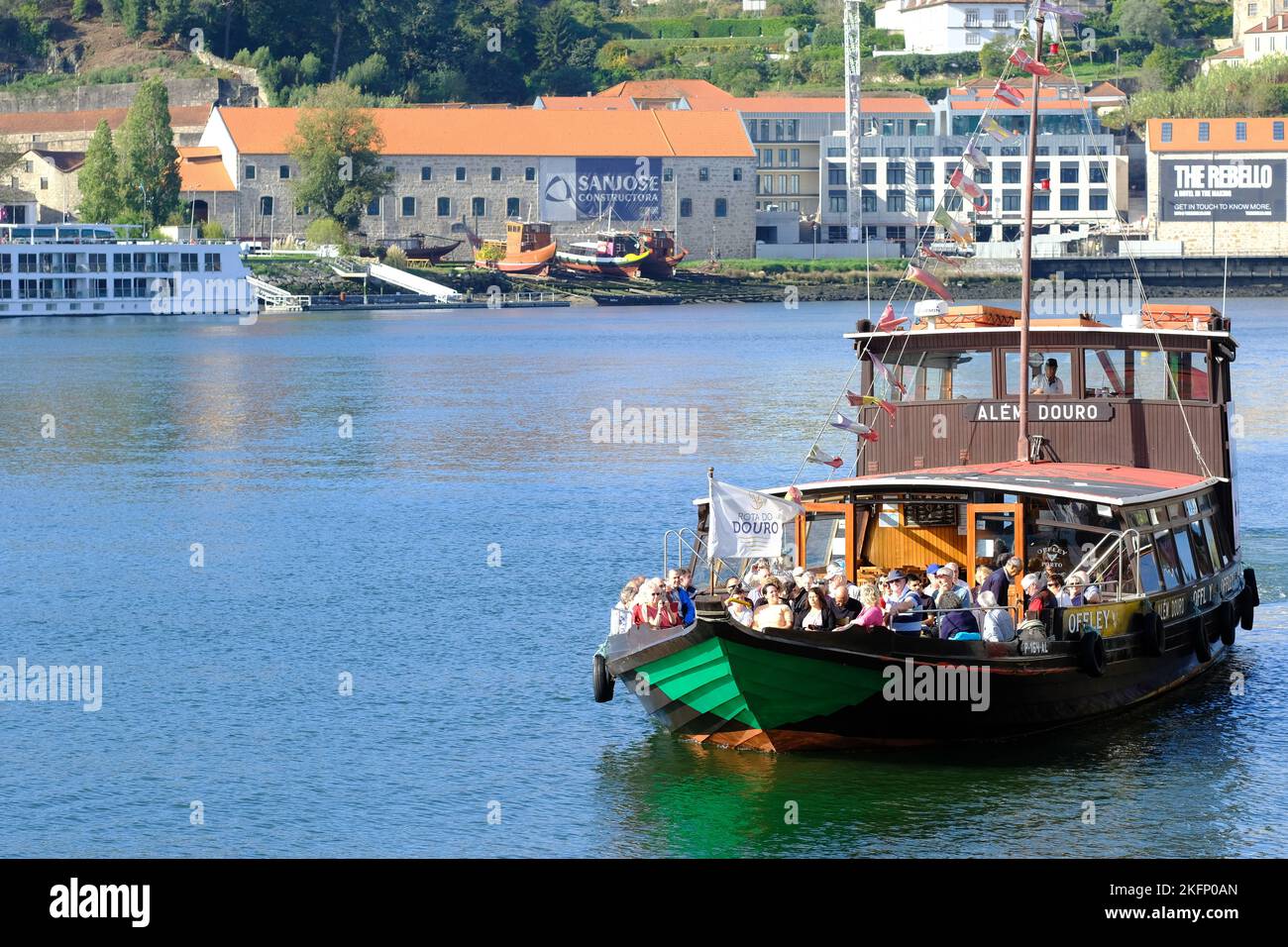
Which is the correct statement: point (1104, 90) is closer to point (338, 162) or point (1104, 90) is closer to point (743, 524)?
point (338, 162)

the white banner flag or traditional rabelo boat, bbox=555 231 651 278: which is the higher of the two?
traditional rabelo boat, bbox=555 231 651 278

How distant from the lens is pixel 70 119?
16038 cm

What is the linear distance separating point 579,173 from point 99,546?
108821 millimetres

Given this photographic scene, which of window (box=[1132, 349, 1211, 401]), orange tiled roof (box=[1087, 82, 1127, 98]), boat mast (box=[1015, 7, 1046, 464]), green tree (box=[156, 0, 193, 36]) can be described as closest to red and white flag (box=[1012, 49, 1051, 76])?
boat mast (box=[1015, 7, 1046, 464])

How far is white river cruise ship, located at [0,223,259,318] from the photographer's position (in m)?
123

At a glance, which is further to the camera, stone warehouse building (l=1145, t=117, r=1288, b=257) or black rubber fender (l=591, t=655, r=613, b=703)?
stone warehouse building (l=1145, t=117, r=1288, b=257)

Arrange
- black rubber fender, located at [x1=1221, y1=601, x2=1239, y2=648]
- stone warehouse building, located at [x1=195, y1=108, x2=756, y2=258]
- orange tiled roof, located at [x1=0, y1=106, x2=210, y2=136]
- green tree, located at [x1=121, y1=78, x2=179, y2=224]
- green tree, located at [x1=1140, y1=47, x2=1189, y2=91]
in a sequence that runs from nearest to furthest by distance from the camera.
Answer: black rubber fender, located at [x1=1221, y1=601, x2=1239, y2=648], green tree, located at [x1=121, y1=78, x2=179, y2=224], stone warehouse building, located at [x1=195, y1=108, x2=756, y2=258], orange tiled roof, located at [x1=0, y1=106, x2=210, y2=136], green tree, located at [x1=1140, y1=47, x2=1189, y2=91]

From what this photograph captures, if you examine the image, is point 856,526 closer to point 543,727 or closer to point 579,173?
point 543,727

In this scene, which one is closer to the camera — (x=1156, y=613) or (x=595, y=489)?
(x=1156, y=613)

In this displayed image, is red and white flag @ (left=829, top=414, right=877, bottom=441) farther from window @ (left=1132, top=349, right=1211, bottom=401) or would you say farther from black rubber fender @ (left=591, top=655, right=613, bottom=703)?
black rubber fender @ (left=591, top=655, right=613, bottom=703)

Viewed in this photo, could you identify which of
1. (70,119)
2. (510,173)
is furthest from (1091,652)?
(70,119)

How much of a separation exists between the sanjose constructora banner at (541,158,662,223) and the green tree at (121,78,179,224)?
26936mm
